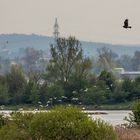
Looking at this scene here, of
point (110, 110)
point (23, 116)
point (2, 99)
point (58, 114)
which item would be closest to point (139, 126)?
point (23, 116)

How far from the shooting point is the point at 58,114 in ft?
45.8

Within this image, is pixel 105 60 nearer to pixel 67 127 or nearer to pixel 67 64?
pixel 67 64

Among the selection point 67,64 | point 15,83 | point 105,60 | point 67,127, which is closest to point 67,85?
point 67,64

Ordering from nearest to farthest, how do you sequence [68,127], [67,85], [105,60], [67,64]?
[68,127]
[67,85]
[67,64]
[105,60]

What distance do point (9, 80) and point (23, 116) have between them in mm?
63959

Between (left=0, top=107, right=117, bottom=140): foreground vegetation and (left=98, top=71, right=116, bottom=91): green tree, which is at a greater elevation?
(left=0, top=107, right=117, bottom=140): foreground vegetation

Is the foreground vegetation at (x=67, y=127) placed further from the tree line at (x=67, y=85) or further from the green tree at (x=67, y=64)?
the green tree at (x=67, y=64)

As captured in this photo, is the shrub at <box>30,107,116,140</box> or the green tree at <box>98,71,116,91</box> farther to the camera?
the green tree at <box>98,71,116,91</box>

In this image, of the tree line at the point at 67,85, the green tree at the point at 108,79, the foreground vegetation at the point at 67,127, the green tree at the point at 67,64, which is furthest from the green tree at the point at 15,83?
the foreground vegetation at the point at 67,127

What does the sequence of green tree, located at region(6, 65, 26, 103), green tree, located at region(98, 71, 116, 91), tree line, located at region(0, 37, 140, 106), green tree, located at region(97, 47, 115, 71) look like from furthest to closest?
green tree, located at region(97, 47, 115, 71) → green tree, located at region(6, 65, 26, 103) → green tree, located at region(98, 71, 116, 91) → tree line, located at region(0, 37, 140, 106)

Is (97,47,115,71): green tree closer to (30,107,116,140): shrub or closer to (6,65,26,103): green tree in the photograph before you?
(6,65,26,103): green tree

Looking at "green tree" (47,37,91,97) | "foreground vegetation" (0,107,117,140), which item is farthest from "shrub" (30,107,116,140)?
"green tree" (47,37,91,97)

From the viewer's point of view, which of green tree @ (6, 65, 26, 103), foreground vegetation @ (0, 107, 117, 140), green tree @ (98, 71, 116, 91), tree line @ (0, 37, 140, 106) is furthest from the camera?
green tree @ (6, 65, 26, 103)

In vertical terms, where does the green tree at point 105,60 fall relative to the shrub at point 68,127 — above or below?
below
